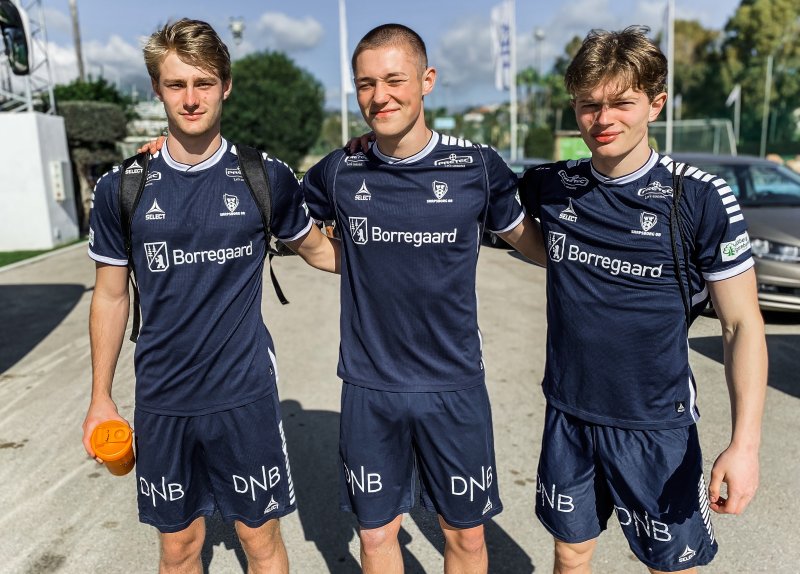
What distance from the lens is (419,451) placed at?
2.54 meters

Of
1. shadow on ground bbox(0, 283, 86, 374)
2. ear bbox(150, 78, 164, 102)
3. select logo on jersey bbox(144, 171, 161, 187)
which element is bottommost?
shadow on ground bbox(0, 283, 86, 374)

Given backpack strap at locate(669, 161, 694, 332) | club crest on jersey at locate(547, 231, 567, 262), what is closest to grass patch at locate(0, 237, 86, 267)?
club crest on jersey at locate(547, 231, 567, 262)

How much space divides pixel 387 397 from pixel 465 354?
0.33m

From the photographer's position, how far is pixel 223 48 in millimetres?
2445

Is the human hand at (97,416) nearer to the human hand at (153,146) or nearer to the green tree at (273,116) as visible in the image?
the human hand at (153,146)

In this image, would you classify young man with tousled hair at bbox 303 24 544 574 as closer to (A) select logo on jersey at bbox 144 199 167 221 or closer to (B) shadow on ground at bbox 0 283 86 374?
(A) select logo on jersey at bbox 144 199 167 221

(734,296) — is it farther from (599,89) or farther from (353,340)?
(353,340)

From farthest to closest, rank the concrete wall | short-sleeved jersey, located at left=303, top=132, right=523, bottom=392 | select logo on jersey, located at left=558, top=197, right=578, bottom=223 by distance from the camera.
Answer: the concrete wall < short-sleeved jersey, located at left=303, top=132, right=523, bottom=392 < select logo on jersey, located at left=558, top=197, right=578, bottom=223

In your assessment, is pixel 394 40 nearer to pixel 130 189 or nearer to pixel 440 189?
pixel 440 189

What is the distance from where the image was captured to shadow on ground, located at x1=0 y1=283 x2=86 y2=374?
707 cm

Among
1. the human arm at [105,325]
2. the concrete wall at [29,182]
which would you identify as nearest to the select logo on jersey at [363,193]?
the human arm at [105,325]

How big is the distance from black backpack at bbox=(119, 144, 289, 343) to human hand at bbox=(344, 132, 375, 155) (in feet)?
1.15

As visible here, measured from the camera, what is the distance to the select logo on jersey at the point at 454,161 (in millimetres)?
2434

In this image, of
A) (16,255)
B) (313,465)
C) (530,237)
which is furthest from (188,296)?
(16,255)
